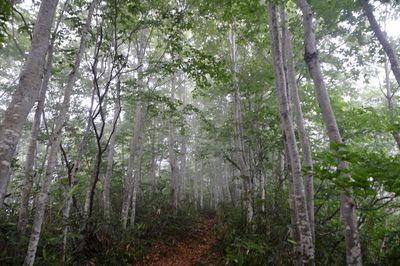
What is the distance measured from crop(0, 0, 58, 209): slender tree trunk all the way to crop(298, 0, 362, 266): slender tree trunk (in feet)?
13.0

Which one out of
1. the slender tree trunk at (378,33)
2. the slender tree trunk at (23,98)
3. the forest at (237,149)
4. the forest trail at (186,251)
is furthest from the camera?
the forest trail at (186,251)

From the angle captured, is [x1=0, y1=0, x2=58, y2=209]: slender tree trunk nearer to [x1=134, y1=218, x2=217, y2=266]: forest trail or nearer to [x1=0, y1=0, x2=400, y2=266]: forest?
[x1=0, y1=0, x2=400, y2=266]: forest

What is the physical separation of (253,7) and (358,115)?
5.75 meters

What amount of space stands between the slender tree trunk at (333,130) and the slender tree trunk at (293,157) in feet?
2.88

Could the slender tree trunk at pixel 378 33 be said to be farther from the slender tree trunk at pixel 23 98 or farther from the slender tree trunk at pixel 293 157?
the slender tree trunk at pixel 23 98

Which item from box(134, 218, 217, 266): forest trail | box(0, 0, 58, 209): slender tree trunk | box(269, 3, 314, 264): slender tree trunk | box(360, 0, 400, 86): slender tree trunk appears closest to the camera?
box(0, 0, 58, 209): slender tree trunk

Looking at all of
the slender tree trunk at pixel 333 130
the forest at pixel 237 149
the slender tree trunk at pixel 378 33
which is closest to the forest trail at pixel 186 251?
the forest at pixel 237 149

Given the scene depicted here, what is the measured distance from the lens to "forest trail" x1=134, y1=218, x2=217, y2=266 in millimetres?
7771

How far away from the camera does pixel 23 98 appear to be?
319cm

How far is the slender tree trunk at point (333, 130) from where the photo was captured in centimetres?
389

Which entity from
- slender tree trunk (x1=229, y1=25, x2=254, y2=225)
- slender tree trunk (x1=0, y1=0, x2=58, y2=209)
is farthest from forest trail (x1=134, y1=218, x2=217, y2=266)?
slender tree trunk (x1=0, y1=0, x2=58, y2=209)

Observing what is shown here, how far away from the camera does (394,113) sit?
943 cm

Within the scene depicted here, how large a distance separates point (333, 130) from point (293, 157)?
1147mm

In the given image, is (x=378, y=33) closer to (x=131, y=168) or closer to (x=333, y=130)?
(x=333, y=130)
